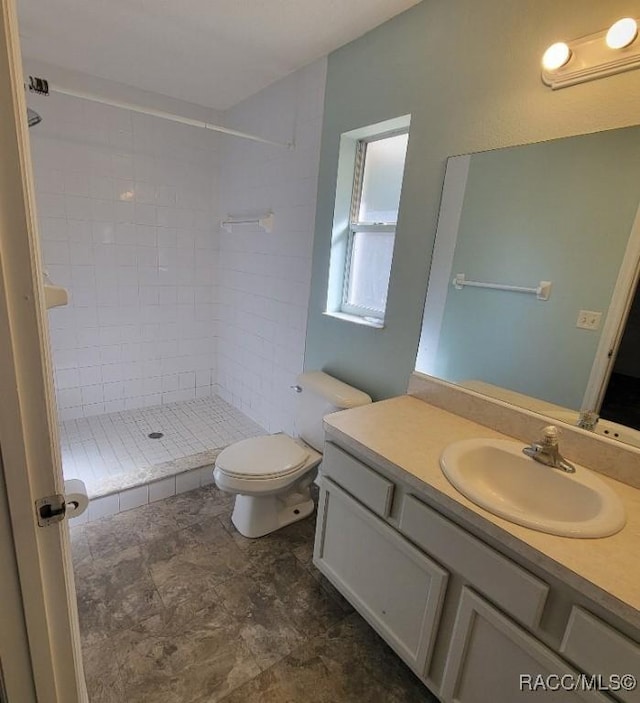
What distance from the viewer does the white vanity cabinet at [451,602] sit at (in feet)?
2.67

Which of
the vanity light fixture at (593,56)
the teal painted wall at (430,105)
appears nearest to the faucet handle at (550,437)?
the teal painted wall at (430,105)

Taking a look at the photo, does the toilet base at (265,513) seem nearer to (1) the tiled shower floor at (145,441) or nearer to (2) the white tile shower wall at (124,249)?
(1) the tiled shower floor at (145,441)

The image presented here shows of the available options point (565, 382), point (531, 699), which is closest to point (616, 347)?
point (565, 382)

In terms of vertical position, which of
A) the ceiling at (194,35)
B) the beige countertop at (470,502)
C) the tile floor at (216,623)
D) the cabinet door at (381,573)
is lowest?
the tile floor at (216,623)

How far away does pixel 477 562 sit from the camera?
0.96 m

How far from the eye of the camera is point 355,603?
4.56 ft

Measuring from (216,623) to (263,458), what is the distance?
67 centimetres

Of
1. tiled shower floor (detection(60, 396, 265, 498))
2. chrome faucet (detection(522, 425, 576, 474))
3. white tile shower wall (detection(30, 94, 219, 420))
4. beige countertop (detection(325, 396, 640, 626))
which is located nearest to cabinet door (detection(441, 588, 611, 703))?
beige countertop (detection(325, 396, 640, 626))

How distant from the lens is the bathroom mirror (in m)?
1.12

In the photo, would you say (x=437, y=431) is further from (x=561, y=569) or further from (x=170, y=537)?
(x=170, y=537)

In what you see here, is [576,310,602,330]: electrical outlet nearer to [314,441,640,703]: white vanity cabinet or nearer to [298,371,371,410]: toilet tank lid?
[314,441,640,703]: white vanity cabinet

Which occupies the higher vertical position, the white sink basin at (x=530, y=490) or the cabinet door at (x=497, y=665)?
the white sink basin at (x=530, y=490)

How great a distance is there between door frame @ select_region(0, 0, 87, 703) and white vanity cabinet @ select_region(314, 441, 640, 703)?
0.85 metres

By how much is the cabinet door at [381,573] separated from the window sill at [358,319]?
30.9 inches
